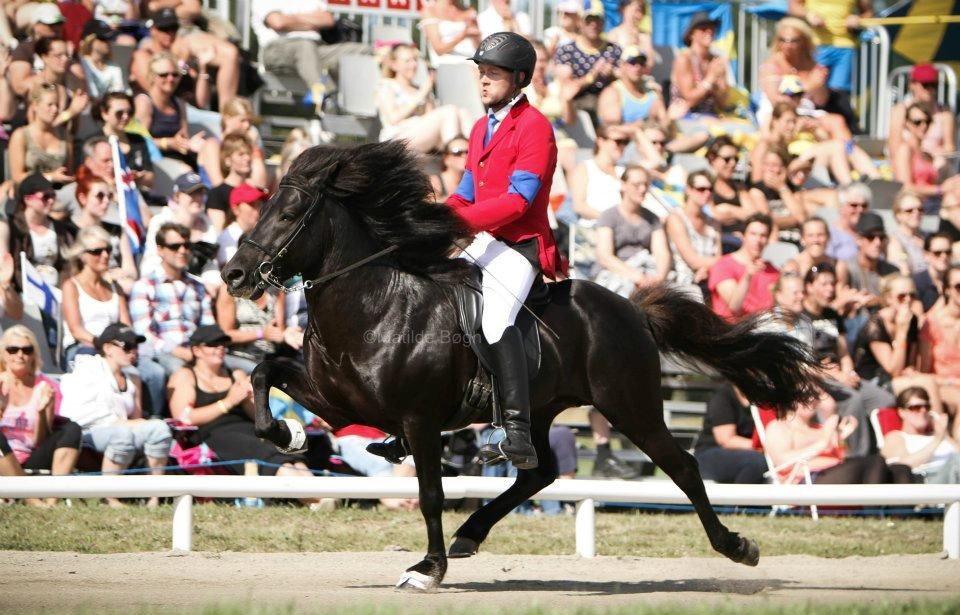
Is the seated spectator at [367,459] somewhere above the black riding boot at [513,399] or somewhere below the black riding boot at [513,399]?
below

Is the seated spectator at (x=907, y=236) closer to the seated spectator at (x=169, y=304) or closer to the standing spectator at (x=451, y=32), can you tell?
the standing spectator at (x=451, y=32)

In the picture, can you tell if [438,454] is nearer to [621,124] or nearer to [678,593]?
[678,593]

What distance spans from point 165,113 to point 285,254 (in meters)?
6.03

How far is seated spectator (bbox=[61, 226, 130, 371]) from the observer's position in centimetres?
971

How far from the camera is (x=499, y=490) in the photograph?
846 centimetres

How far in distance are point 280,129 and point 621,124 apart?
11.4ft

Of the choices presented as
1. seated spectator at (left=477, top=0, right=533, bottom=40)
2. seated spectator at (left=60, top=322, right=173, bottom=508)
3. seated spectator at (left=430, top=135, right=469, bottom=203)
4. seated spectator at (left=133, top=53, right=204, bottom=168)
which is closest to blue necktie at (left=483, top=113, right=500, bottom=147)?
seated spectator at (left=60, top=322, right=173, bottom=508)

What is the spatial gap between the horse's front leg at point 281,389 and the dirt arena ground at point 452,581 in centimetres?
72

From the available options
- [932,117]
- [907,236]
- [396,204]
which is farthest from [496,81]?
[932,117]

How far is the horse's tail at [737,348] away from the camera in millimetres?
7723

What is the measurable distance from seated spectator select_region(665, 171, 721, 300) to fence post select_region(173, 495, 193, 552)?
5429 mm

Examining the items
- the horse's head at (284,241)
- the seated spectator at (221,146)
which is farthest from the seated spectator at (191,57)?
the horse's head at (284,241)

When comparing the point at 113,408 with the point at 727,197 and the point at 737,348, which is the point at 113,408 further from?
the point at 727,197

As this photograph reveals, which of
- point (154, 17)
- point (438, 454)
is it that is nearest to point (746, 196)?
point (154, 17)
